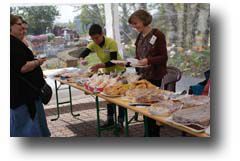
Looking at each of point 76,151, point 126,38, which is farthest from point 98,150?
point 126,38

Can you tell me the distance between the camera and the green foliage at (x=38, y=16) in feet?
9.73

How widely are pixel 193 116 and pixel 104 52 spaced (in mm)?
867

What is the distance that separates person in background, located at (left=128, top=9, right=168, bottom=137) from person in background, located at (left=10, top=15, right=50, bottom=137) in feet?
2.45

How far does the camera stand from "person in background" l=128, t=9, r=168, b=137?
2910 millimetres

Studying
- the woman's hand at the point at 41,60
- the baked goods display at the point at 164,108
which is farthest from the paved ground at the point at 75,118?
the baked goods display at the point at 164,108

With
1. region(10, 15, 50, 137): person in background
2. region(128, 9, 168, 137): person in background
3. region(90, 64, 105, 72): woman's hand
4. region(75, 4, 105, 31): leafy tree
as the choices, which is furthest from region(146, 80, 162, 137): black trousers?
region(10, 15, 50, 137): person in background

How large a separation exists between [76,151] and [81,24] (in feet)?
3.25

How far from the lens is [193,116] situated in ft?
8.35

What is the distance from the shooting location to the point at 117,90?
9.71 ft

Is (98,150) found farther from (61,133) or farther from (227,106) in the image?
(227,106)

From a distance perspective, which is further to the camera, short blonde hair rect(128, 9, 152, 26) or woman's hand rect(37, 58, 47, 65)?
woman's hand rect(37, 58, 47, 65)

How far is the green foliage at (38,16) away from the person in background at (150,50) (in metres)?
0.59

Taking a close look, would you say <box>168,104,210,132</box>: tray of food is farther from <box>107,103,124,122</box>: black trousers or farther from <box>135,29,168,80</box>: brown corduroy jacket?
<box>107,103,124,122</box>: black trousers
